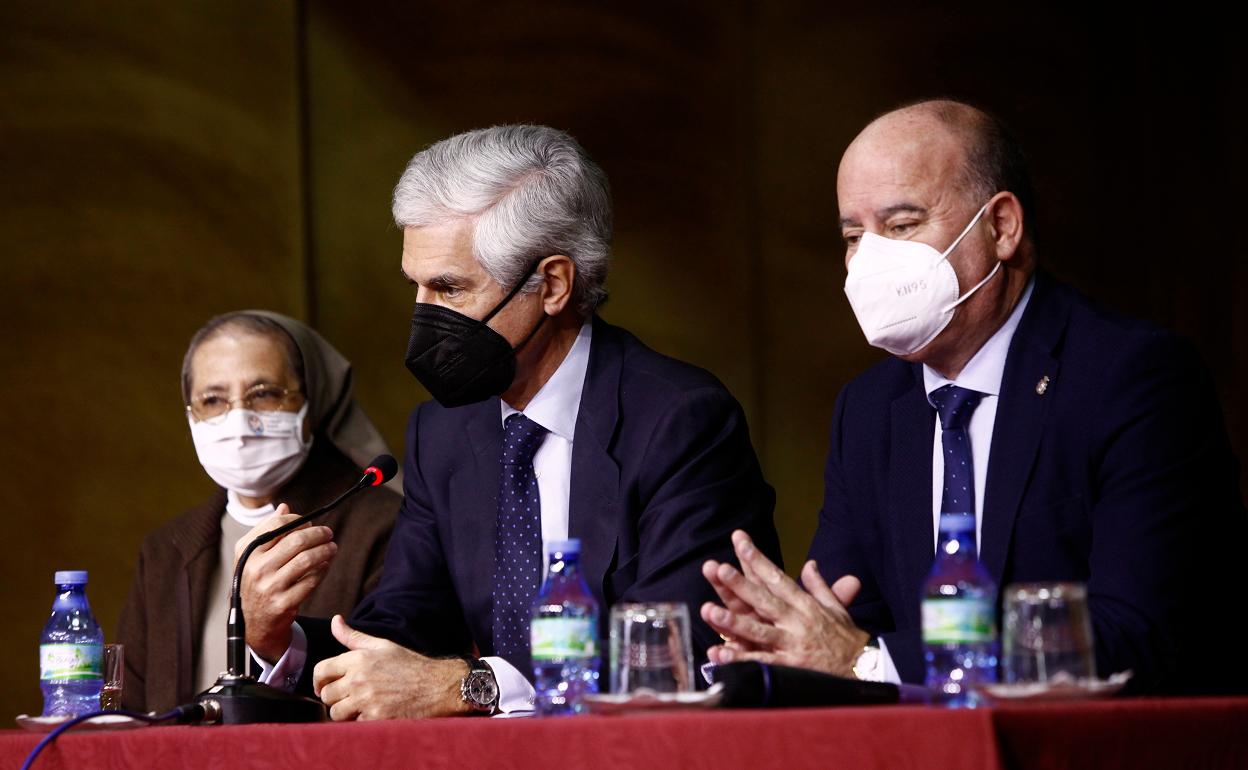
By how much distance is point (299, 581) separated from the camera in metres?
2.60

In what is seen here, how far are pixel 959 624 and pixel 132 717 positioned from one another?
1.07 m

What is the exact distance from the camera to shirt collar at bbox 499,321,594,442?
2889 mm

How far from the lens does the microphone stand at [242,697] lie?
211 cm

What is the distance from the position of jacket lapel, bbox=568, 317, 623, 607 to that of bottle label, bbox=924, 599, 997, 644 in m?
1.09

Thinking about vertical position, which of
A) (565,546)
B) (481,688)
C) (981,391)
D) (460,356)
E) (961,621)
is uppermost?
(460,356)

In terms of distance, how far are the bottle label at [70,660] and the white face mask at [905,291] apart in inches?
51.7

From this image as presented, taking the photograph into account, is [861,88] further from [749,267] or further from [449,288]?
[449,288]

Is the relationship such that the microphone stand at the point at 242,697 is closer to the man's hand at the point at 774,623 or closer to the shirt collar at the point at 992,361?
the man's hand at the point at 774,623

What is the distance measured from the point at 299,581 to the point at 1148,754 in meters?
1.50

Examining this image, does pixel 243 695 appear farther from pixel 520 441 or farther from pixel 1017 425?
pixel 1017 425

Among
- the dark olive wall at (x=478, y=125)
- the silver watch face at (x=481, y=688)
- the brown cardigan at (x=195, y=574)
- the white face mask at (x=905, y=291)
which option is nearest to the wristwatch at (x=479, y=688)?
the silver watch face at (x=481, y=688)

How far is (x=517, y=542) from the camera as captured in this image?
112 inches

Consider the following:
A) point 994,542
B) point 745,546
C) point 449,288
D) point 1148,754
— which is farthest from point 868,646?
point 449,288

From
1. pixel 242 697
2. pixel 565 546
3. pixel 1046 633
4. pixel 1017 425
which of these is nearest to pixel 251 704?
pixel 242 697
